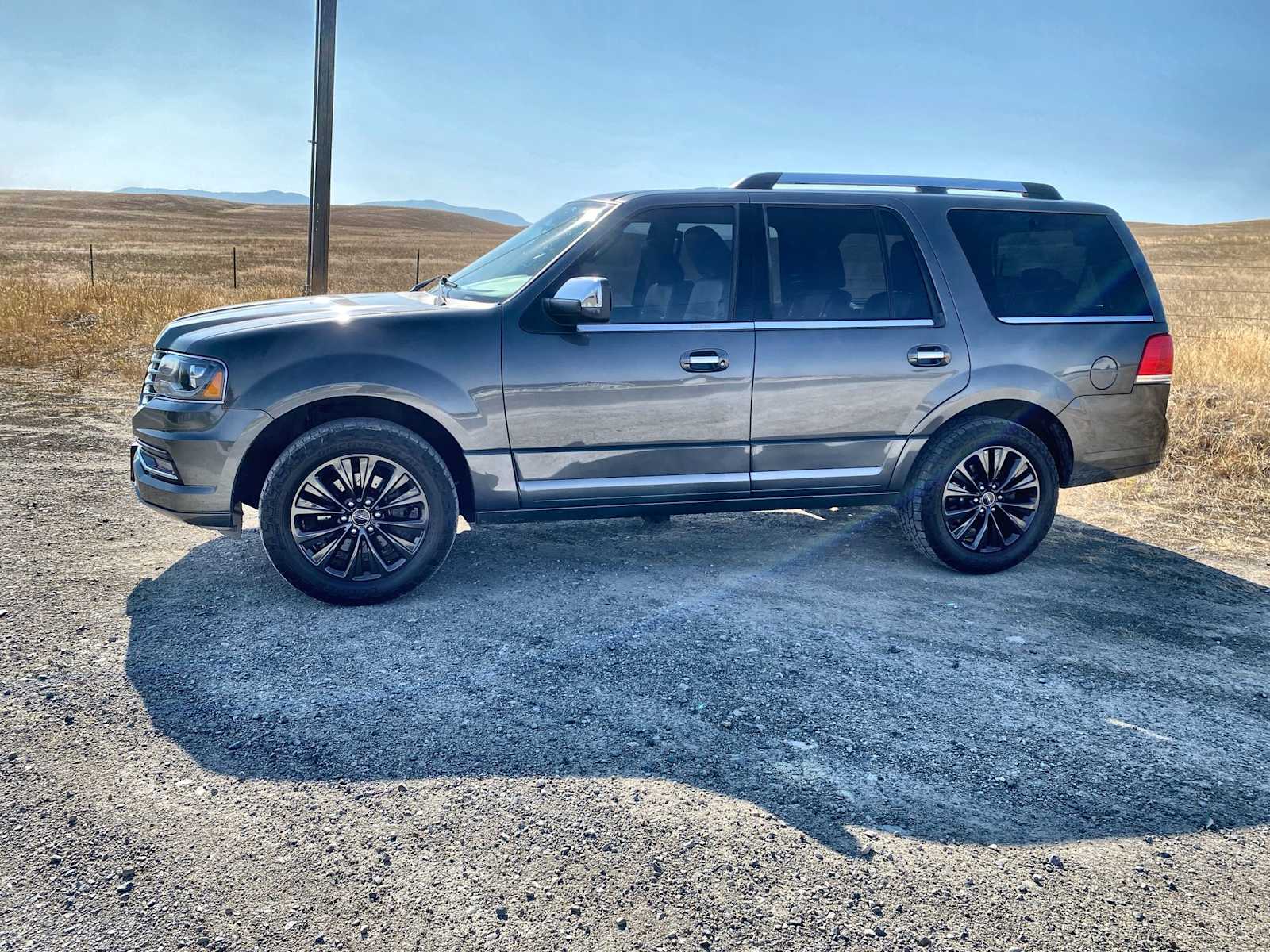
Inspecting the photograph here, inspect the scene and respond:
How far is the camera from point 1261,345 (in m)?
11.4

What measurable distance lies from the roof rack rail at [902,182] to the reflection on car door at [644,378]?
341 mm

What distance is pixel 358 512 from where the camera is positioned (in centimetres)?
453

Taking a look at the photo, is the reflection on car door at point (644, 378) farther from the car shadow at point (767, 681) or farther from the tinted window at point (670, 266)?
the car shadow at point (767, 681)

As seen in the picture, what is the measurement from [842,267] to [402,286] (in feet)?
93.5

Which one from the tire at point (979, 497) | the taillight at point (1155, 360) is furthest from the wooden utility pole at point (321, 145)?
the taillight at point (1155, 360)

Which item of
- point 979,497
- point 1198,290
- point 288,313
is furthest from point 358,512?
point 1198,290

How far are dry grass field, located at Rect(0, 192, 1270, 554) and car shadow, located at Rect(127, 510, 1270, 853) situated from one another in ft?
5.87

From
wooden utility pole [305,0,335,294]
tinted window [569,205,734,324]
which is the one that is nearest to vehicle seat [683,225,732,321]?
tinted window [569,205,734,324]

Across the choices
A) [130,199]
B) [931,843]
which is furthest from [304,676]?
[130,199]

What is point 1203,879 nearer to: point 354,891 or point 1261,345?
point 354,891

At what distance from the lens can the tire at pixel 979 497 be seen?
16.9 ft

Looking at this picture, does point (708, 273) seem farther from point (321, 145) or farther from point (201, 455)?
point (321, 145)

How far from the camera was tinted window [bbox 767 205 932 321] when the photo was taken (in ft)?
16.2

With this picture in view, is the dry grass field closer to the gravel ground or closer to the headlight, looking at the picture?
the gravel ground
